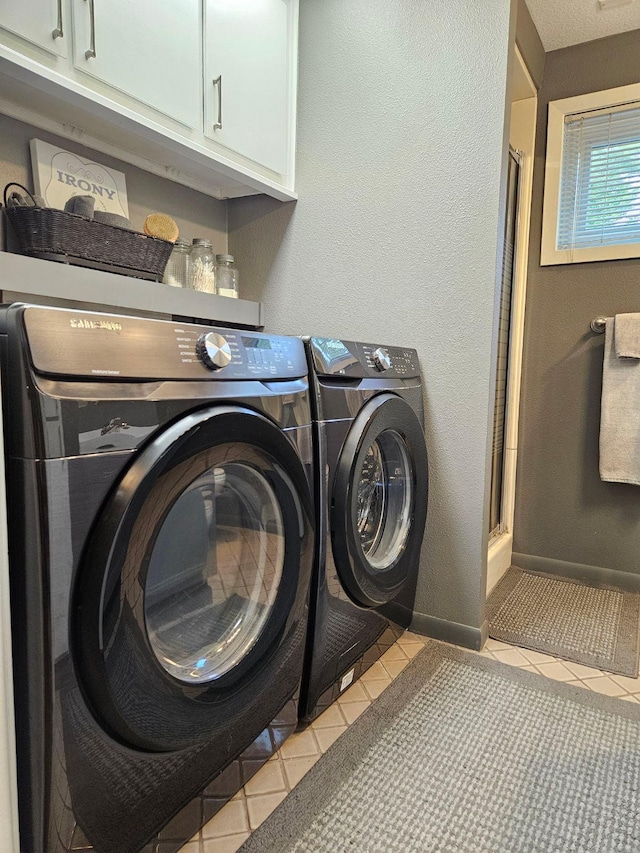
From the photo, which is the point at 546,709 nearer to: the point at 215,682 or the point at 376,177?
the point at 215,682

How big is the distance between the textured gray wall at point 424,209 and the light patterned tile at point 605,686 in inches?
14.2

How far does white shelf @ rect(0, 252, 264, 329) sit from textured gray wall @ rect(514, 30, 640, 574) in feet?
4.69

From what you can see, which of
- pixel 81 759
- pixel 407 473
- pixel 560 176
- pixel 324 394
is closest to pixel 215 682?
pixel 81 759

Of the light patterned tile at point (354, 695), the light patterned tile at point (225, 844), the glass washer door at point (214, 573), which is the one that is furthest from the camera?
the light patterned tile at point (354, 695)

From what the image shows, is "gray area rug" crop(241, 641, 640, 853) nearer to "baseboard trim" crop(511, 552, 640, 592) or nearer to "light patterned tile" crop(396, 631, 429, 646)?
"light patterned tile" crop(396, 631, 429, 646)

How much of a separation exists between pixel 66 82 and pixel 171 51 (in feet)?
1.25

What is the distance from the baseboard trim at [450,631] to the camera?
1803 mm

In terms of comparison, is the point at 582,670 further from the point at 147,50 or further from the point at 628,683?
the point at 147,50

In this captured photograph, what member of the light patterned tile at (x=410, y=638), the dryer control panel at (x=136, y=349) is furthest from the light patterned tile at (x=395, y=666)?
the dryer control panel at (x=136, y=349)

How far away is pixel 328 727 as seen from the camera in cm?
139

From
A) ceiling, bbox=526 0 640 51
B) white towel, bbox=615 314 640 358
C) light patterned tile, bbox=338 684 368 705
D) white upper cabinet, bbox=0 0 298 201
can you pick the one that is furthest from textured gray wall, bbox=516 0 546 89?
light patterned tile, bbox=338 684 368 705

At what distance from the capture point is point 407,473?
169cm

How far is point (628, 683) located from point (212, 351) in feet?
5.24

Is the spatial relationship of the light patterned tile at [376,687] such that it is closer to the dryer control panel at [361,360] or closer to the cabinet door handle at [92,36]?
the dryer control panel at [361,360]
